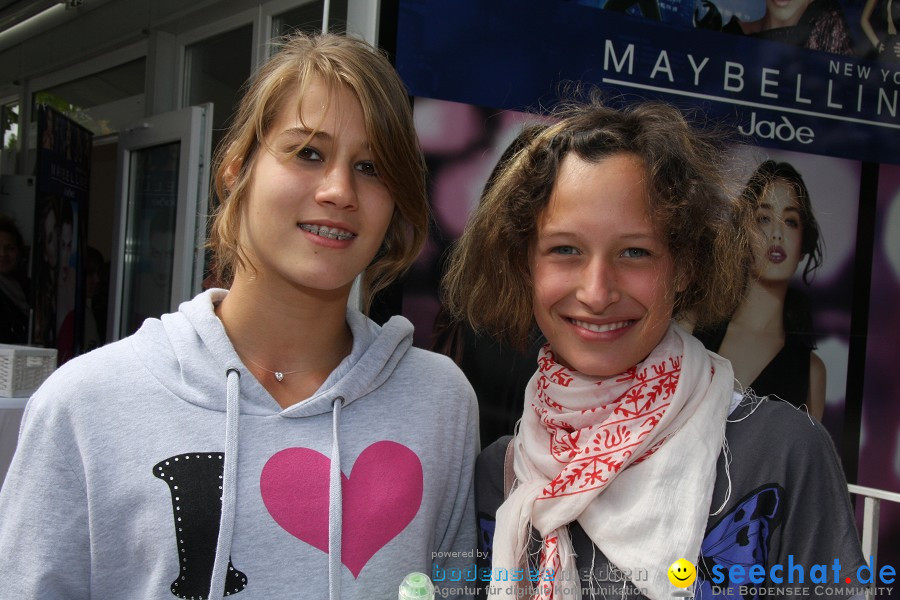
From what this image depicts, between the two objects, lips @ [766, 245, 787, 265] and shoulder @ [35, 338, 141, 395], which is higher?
lips @ [766, 245, 787, 265]

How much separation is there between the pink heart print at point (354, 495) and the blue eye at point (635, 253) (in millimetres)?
517

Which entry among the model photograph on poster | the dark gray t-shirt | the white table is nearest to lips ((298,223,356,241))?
the dark gray t-shirt

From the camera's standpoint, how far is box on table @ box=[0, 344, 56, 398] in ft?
11.2

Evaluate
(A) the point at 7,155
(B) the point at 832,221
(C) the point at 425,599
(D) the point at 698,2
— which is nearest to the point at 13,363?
(C) the point at 425,599

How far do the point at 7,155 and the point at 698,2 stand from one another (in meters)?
6.85

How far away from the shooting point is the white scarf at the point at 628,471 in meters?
1.31

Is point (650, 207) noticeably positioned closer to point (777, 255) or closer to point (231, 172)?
point (231, 172)

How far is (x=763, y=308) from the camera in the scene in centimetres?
325

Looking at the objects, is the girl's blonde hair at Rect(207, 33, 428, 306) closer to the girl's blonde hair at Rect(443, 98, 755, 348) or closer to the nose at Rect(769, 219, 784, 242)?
the girl's blonde hair at Rect(443, 98, 755, 348)

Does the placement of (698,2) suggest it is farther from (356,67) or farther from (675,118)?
(356,67)

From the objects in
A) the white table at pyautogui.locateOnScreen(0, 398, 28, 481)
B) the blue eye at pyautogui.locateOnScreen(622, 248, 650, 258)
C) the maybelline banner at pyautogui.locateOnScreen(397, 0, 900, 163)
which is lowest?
the white table at pyautogui.locateOnScreen(0, 398, 28, 481)

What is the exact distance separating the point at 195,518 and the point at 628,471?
73cm

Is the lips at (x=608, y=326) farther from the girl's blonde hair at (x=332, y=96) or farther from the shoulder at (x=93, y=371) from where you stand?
the shoulder at (x=93, y=371)

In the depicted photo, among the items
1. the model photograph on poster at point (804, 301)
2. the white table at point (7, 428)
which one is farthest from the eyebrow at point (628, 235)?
the white table at point (7, 428)
